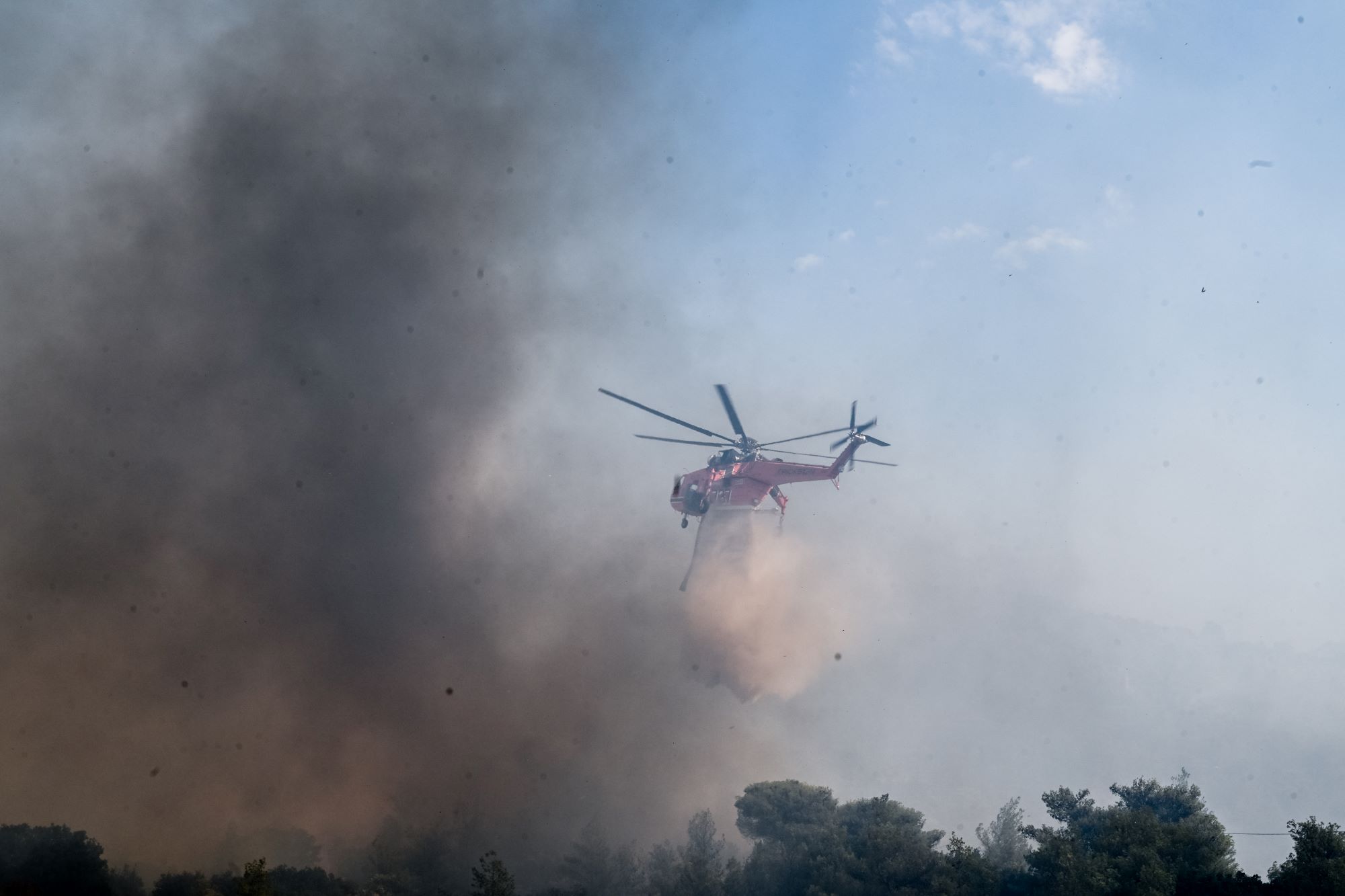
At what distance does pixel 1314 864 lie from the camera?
24812 millimetres

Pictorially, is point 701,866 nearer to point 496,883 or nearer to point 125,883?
point 496,883

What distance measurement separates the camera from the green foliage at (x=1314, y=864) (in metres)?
24.2

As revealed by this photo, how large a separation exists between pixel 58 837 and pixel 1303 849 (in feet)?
123


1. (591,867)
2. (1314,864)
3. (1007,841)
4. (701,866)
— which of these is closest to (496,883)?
(701,866)

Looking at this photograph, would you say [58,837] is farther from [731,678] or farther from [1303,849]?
[1303,849]

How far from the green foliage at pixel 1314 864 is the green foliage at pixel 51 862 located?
115 feet

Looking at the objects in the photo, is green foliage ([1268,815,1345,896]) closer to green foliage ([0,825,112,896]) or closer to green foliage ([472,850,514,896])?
green foliage ([472,850,514,896])

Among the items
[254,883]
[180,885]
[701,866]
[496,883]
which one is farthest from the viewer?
[701,866]

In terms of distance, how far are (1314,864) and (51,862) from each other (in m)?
37.0

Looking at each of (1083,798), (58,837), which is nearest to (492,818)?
(58,837)

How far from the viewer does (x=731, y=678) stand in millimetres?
46438

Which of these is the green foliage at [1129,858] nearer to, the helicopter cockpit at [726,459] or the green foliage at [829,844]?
the green foliage at [829,844]

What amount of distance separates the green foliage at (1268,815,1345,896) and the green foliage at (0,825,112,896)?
3493cm

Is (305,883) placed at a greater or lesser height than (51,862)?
lesser
